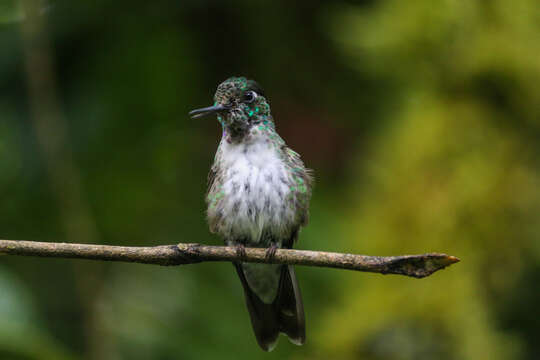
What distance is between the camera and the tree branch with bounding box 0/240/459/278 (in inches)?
62.5

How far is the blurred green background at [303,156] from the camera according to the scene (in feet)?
10.8

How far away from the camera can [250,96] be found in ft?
8.11

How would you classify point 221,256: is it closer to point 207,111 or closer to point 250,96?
point 207,111

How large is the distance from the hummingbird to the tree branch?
75 centimetres

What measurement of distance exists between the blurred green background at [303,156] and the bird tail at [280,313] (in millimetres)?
544

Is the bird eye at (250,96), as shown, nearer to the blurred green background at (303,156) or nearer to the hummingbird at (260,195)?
the hummingbird at (260,195)

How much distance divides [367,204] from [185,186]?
1411mm

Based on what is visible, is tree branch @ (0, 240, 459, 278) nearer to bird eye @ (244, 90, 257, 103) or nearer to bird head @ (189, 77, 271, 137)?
bird head @ (189, 77, 271, 137)

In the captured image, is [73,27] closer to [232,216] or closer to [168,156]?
[168,156]

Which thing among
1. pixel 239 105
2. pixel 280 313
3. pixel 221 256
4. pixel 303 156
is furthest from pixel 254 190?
pixel 303 156

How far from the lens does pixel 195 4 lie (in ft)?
15.1

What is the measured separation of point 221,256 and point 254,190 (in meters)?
0.80

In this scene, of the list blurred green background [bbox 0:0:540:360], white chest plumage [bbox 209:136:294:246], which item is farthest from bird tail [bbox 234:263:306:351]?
blurred green background [bbox 0:0:540:360]

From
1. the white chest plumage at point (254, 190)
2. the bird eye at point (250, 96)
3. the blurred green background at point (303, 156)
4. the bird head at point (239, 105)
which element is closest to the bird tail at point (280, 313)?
the white chest plumage at point (254, 190)
